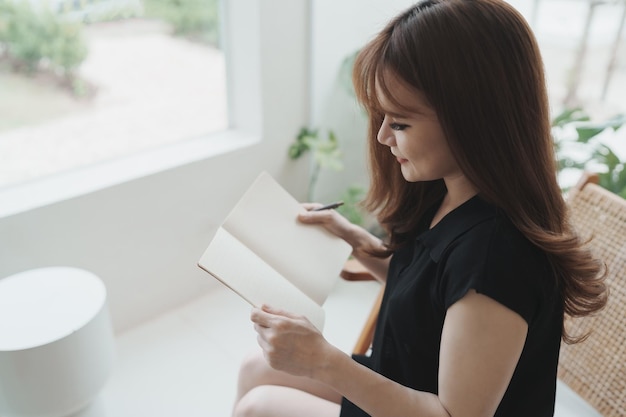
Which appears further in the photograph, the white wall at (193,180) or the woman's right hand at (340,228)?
the white wall at (193,180)

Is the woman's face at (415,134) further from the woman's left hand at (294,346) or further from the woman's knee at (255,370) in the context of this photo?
the woman's knee at (255,370)

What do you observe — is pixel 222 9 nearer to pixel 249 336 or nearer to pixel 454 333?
pixel 249 336

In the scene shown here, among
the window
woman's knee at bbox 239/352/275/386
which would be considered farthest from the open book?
the window

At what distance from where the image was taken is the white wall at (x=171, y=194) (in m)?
1.79

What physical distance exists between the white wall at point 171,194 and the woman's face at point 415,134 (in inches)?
48.1

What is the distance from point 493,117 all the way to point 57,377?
1.30 meters

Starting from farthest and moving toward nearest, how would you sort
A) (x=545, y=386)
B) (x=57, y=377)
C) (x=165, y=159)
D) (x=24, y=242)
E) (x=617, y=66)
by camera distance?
(x=617, y=66) < (x=165, y=159) < (x=24, y=242) < (x=57, y=377) < (x=545, y=386)

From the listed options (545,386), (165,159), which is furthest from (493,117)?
(165,159)

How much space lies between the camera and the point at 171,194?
205cm

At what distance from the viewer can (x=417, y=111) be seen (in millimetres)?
888

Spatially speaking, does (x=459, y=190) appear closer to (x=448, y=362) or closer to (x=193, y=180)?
(x=448, y=362)

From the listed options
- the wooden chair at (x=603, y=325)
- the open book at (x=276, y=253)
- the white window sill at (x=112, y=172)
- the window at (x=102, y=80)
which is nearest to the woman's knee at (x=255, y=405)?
the open book at (x=276, y=253)

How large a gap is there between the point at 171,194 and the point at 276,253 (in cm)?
95

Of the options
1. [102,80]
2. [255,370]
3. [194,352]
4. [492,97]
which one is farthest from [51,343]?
[492,97]
